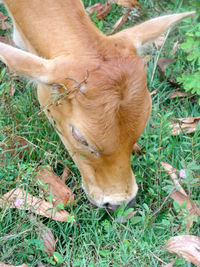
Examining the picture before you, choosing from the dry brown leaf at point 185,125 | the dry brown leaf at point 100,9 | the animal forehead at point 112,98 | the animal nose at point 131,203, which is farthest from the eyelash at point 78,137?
the dry brown leaf at point 100,9

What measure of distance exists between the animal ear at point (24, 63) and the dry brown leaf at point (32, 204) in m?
1.04

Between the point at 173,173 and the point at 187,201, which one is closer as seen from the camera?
the point at 187,201

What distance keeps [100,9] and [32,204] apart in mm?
3503

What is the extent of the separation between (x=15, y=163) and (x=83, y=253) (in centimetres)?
110

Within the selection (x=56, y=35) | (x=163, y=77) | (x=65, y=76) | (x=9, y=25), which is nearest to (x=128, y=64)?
(x=65, y=76)

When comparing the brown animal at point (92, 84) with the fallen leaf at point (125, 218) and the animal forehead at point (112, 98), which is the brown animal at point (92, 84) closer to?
the animal forehead at point (112, 98)

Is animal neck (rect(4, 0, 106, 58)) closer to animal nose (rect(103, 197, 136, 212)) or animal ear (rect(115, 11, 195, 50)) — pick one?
animal ear (rect(115, 11, 195, 50))

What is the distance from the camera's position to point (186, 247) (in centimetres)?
359

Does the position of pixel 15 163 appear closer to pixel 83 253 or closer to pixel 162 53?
pixel 83 253

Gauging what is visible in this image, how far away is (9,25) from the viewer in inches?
235

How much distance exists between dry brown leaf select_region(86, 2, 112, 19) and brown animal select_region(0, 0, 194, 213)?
244cm

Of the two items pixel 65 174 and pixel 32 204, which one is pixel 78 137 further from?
pixel 65 174

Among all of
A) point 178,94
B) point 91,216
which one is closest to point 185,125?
point 178,94

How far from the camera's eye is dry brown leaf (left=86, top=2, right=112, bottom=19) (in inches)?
245
